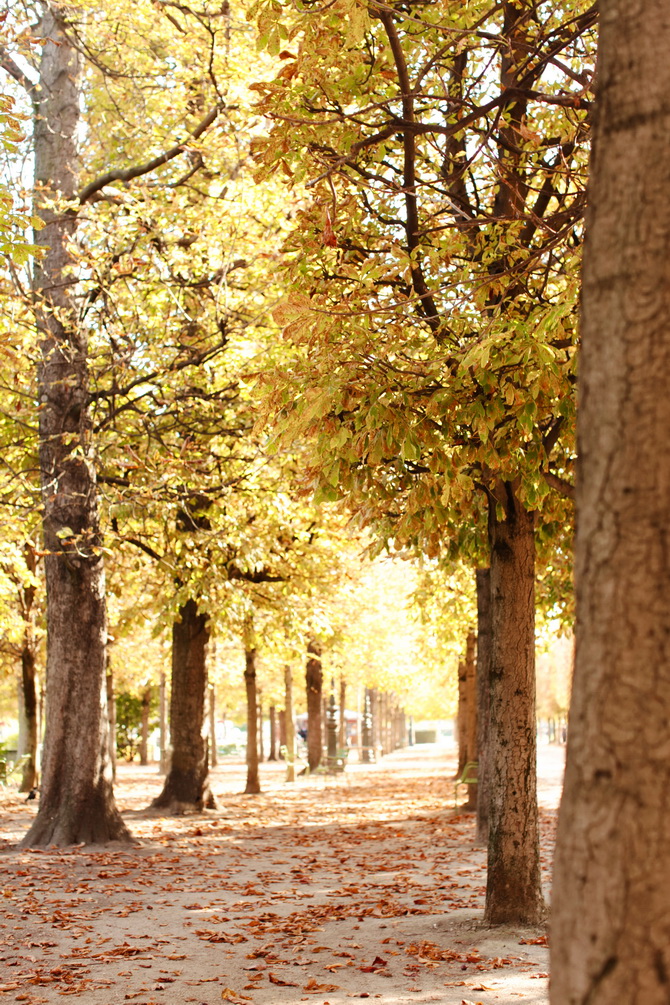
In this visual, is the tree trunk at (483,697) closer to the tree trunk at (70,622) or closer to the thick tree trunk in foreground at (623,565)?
the tree trunk at (70,622)

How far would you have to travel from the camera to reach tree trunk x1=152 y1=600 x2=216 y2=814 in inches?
731

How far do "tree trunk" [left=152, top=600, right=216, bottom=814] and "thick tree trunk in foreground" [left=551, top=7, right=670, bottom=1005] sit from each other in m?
15.9

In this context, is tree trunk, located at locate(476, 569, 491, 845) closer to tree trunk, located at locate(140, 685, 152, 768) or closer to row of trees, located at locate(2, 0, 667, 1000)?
→ row of trees, located at locate(2, 0, 667, 1000)

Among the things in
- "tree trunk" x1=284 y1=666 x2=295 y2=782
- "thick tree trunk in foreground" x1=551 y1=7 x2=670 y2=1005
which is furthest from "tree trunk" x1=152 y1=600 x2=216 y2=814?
"thick tree trunk in foreground" x1=551 y1=7 x2=670 y2=1005

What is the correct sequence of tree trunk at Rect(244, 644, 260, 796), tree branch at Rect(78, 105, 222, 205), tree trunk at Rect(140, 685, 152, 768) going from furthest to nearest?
1. tree trunk at Rect(140, 685, 152, 768)
2. tree trunk at Rect(244, 644, 260, 796)
3. tree branch at Rect(78, 105, 222, 205)

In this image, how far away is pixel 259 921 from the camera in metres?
8.92

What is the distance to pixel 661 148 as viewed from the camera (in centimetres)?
291

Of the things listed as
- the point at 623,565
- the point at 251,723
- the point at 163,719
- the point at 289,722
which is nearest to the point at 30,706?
the point at 251,723

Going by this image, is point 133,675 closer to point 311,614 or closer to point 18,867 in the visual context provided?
point 311,614

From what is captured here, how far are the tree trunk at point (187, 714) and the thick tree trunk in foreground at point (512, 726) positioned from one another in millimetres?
10998

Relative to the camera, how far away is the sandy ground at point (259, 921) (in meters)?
6.57

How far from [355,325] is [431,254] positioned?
2.94ft

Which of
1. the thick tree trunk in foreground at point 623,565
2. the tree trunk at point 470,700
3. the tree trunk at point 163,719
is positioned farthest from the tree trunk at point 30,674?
the thick tree trunk in foreground at point 623,565

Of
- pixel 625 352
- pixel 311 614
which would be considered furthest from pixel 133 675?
pixel 625 352
